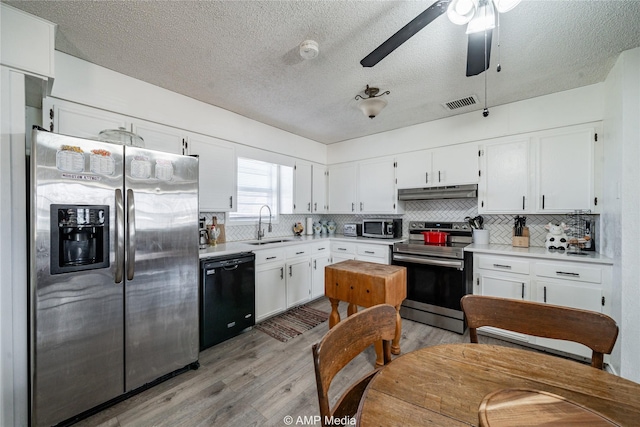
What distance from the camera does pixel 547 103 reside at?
105 inches

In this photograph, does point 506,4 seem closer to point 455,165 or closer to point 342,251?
point 455,165

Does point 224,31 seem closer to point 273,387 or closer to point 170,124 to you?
point 170,124

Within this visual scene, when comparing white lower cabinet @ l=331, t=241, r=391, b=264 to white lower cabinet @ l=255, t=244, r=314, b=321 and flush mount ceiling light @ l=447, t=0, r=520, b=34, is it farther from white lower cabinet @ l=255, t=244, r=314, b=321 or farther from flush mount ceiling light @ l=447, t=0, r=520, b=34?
flush mount ceiling light @ l=447, t=0, r=520, b=34

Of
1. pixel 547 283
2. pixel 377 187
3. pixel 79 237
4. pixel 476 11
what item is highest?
pixel 476 11

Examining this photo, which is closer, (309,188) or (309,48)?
(309,48)

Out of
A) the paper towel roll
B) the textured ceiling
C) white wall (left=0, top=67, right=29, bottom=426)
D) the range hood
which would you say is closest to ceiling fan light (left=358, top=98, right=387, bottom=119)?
the textured ceiling

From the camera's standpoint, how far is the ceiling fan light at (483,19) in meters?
1.22

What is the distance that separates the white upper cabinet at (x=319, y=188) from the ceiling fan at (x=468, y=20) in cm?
297

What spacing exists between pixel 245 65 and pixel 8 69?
1.45 meters

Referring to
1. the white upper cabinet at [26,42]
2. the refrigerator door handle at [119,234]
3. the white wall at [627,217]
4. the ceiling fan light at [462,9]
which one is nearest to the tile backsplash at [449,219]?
the white wall at [627,217]

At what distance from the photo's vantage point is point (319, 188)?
4.50m

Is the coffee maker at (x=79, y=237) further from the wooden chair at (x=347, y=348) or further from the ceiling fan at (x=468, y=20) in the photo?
the ceiling fan at (x=468, y=20)

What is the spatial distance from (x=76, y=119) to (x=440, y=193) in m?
3.80

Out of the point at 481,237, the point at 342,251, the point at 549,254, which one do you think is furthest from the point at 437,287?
the point at 342,251
